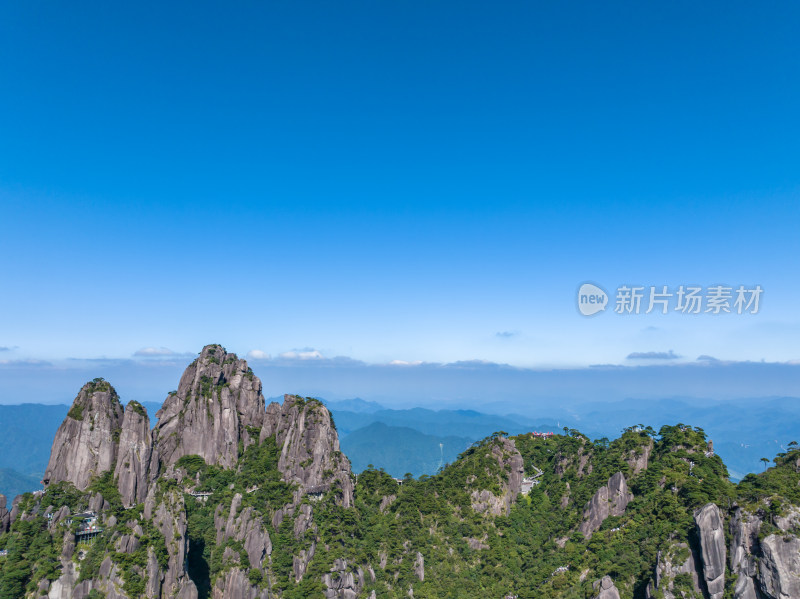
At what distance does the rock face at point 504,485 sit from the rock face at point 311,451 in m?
21.5

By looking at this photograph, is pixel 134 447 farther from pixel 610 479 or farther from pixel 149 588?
pixel 610 479

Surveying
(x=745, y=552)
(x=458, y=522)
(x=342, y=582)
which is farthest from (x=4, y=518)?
(x=745, y=552)

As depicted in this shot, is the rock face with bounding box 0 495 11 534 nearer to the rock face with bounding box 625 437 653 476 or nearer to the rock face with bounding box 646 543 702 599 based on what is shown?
the rock face with bounding box 646 543 702 599

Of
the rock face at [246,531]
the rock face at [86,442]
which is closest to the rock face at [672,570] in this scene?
the rock face at [246,531]

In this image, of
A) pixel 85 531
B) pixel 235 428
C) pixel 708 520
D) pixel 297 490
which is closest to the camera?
pixel 708 520

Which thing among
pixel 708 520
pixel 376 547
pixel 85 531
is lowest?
pixel 376 547

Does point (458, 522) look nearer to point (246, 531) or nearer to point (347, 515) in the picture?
point (347, 515)

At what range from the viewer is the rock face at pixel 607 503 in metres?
64.1

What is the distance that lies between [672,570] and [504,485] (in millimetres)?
32524

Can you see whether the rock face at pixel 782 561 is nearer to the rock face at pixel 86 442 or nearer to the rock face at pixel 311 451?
the rock face at pixel 311 451

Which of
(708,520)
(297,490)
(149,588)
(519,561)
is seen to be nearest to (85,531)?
(149,588)

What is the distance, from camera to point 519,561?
6675 cm

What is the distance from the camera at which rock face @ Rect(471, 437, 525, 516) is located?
75375mm

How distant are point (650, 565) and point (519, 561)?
20506 millimetres
